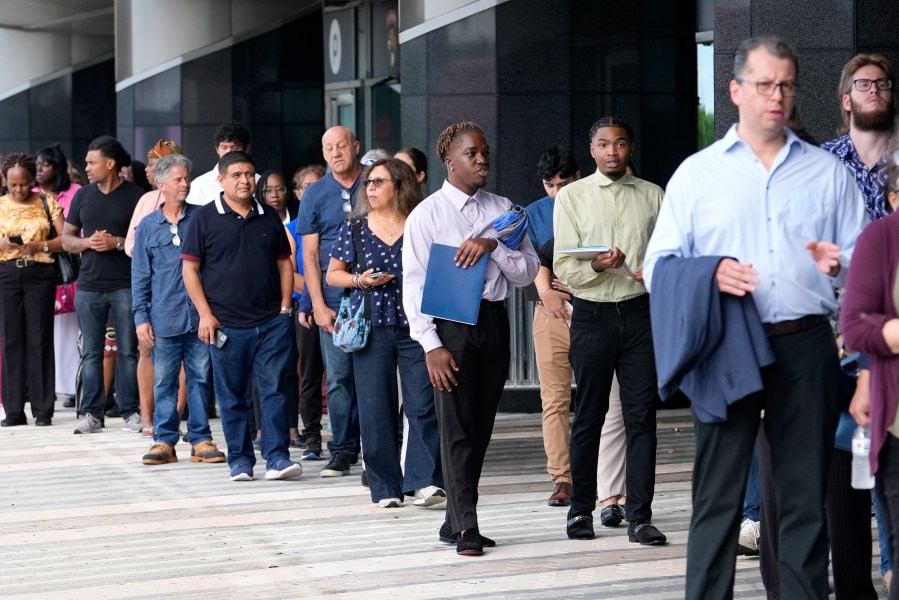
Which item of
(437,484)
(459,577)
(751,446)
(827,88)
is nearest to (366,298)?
(437,484)

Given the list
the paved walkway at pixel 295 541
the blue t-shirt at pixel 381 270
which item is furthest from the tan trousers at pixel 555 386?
the blue t-shirt at pixel 381 270

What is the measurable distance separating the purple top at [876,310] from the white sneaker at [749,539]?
8.00 feet

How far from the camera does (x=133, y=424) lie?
1333cm

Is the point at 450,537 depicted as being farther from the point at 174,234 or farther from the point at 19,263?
the point at 19,263

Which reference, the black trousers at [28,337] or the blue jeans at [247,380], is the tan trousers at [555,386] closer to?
the blue jeans at [247,380]

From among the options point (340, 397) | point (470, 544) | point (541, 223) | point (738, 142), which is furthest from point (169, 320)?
point (738, 142)

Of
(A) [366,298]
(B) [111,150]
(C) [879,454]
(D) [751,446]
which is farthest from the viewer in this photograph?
(B) [111,150]

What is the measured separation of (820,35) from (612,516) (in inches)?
131

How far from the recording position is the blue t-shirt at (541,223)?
930 centimetres

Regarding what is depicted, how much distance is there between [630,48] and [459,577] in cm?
845

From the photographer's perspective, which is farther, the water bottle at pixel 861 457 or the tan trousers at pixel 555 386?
the tan trousers at pixel 555 386

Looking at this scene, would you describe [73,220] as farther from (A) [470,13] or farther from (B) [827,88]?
(B) [827,88]

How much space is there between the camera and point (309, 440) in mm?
11438

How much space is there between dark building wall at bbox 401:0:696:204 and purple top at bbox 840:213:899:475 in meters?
9.00
